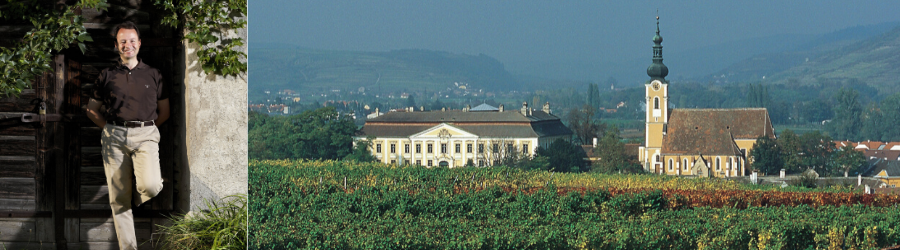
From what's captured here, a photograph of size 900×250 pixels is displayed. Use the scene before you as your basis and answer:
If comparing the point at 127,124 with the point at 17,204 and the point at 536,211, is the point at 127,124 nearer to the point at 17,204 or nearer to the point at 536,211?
the point at 17,204

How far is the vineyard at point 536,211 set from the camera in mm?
5195

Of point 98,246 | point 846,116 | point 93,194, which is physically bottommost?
point 98,246

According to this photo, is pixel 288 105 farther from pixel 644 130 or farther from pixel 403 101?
pixel 644 130

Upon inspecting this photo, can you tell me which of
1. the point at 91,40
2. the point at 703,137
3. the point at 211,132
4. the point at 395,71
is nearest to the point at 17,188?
the point at 91,40

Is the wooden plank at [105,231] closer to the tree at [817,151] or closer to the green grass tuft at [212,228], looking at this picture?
the green grass tuft at [212,228]

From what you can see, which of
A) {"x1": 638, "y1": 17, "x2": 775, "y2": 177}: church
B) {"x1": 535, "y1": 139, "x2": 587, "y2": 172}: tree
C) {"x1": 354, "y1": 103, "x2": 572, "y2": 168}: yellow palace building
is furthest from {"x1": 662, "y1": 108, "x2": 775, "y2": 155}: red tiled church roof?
{"x1": 354, "y1": 103, "x2": 572, "y2": 168}: yellow palace building

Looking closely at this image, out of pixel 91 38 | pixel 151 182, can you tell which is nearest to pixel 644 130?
pixel 151 182

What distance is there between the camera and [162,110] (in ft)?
17.6

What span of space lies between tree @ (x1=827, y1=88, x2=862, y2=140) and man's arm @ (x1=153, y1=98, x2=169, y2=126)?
415 cm

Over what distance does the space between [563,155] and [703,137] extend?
2.95 ft

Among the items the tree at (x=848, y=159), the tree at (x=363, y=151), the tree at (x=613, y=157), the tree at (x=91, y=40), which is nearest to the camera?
the tree at (x=848, y=159)

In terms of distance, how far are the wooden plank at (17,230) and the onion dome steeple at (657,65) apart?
429 cm

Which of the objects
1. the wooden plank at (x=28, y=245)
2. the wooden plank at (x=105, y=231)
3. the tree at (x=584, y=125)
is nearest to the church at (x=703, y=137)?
the tree at (x=584, y=125)

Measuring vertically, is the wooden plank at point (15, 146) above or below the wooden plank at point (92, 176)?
above
